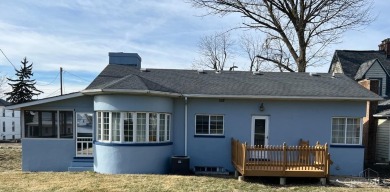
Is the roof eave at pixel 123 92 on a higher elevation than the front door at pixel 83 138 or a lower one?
higher

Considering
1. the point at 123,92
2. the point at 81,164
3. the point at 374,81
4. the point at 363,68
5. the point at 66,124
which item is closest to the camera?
the point at 123,92

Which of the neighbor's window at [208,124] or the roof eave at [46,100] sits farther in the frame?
the neighbor's window at [208,124]

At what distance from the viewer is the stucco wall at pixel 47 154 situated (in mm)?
12250

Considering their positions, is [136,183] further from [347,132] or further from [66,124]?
[347,132]

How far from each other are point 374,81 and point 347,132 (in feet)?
20.2

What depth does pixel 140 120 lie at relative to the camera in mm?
11430

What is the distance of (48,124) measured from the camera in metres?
12.4

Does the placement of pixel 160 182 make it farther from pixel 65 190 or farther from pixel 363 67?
pixel 363 67

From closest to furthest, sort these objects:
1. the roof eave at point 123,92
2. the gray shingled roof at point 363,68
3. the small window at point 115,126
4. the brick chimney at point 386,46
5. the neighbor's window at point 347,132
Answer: the roof eave at point 123,92, the small window at point 115,126, the neighbor's window at point 347,132, the gray shingled roof at point 363,68, the brick chimney at point 386,46

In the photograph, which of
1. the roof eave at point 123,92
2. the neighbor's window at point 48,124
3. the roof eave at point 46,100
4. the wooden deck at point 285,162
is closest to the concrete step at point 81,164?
the neighbor's window at point 48,124

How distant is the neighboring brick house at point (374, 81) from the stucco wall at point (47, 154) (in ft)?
51.7

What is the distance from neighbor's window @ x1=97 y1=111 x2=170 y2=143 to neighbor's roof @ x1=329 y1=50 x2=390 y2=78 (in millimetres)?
17616

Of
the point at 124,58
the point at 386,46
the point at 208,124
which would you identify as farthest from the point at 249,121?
the point at 386,46

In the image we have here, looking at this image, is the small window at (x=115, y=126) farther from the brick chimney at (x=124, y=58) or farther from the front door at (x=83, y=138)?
the brick chimney at (x=124, y=58)
